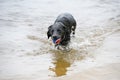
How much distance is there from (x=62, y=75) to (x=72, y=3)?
9.36m

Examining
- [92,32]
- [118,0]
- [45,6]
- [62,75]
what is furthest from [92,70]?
[118,0]

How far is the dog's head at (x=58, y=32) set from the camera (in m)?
6.48

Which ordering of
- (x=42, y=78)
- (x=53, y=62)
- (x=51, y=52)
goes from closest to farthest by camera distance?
1. (x=42, y=78)
2. (x=53, y=62)
3. (x=51, y=52)

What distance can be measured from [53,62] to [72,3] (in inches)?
334

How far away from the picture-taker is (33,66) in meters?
5.94

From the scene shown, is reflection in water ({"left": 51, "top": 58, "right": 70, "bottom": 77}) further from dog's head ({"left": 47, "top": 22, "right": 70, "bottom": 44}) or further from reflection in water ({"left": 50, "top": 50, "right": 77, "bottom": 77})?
dog's head ({"left": 47, "top": 22, "right": 70, "bottom": 44})

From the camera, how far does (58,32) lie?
672 centimetres

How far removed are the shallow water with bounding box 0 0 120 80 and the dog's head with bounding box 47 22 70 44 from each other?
514 mm

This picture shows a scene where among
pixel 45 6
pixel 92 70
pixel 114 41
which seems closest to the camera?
pixel 92 70

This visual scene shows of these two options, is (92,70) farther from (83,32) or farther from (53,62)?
(83,32)

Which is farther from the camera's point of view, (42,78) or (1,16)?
(1,16)

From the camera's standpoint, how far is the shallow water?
5.85 metres

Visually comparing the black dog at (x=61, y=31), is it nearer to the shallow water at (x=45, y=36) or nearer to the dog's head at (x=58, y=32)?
the dog's head at (x=58, y=32)

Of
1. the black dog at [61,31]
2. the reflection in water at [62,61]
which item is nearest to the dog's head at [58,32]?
the black dog at [61,31]
